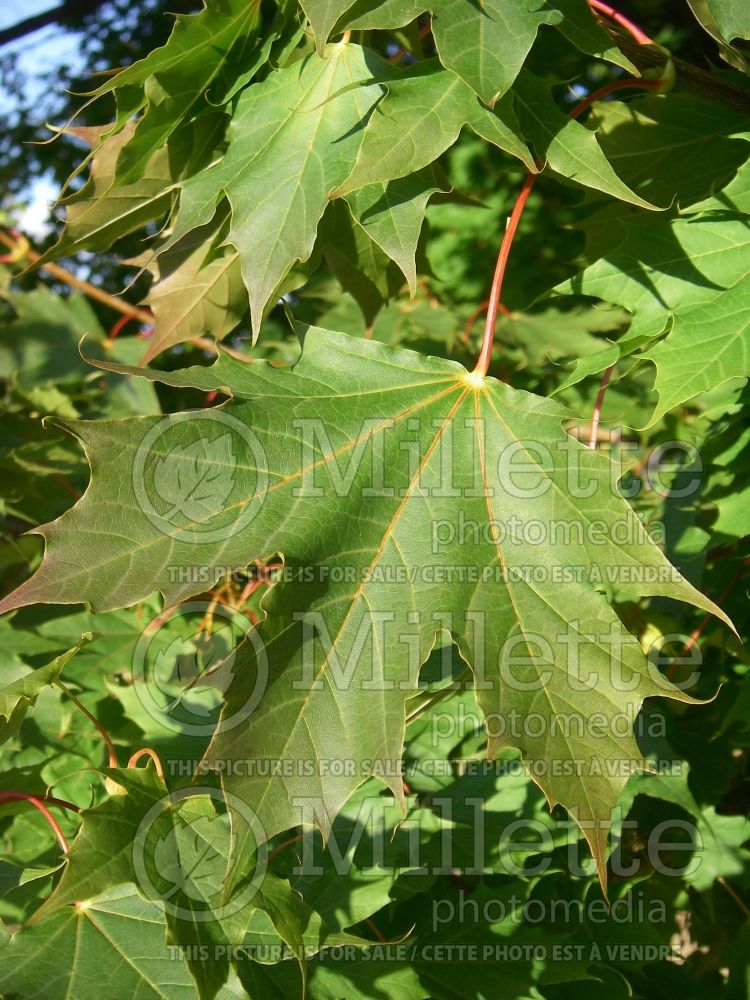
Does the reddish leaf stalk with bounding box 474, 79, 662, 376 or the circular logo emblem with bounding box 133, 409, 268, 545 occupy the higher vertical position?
the reddish leaf stalk with bounding box 474, 79, 662, 376

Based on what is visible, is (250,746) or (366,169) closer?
(250,746)

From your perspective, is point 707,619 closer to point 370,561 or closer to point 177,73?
point 370,561

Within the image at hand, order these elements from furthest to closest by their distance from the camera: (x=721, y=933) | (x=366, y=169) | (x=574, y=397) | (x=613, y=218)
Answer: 1. (x=574, y=397)
2. (x=721, y=933)
3. (x=613, y=218)
4. (x=366, y=169)

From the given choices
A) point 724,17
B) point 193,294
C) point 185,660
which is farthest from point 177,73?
point 185,660

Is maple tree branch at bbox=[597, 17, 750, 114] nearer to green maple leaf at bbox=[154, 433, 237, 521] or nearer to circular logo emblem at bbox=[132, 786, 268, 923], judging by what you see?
green maple leaf at bbox=[154, 433, 237, 521]

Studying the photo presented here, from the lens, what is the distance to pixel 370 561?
1.04 meters

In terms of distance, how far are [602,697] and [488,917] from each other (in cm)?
45

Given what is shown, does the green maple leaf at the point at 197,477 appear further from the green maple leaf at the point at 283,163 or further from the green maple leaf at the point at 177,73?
the green maple leaf at the point at 177,73

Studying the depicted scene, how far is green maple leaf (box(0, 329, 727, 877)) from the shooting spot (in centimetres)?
93

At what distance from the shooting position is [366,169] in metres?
1.01

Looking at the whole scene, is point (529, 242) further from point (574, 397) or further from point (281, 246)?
point (281, 246)

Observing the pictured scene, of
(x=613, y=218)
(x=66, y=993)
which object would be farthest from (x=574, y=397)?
(x=66, y=993)

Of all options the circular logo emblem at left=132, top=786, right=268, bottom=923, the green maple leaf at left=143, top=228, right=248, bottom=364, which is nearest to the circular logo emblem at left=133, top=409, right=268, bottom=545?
the circular logo emblem at left=132, top=786, right=268, bottom=923

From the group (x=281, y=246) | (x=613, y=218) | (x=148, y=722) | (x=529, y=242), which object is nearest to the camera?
(x=281, y=246)
